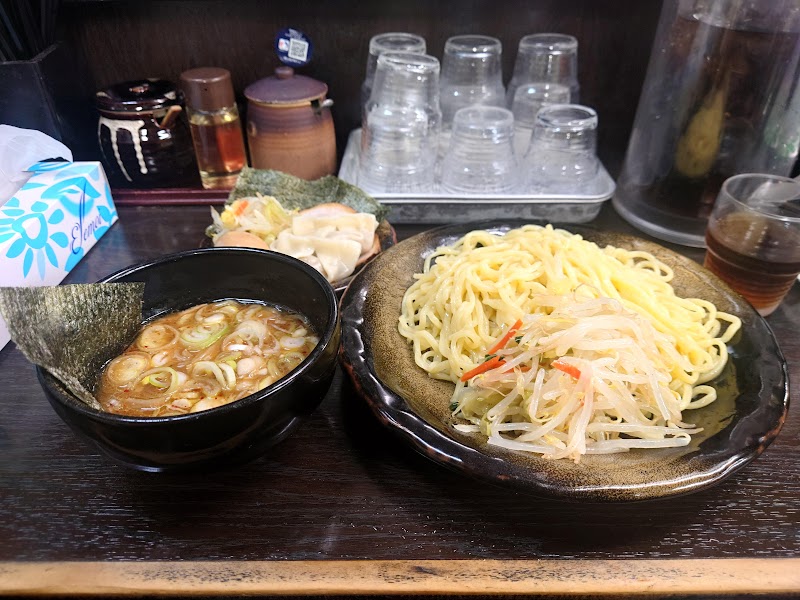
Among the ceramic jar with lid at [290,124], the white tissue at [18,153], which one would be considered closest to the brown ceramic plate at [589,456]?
the ceramic jar with lid at [290,124]

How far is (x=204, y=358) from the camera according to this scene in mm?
1165

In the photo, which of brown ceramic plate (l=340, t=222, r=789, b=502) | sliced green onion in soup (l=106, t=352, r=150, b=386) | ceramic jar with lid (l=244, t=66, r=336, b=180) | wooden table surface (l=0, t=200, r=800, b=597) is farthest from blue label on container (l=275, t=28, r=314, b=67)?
wooden table surface (l=0, t=200, r=800, b=597)

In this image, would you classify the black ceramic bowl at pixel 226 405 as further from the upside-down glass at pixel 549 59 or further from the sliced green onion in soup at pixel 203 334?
the upside-down glass at pixel 549 59

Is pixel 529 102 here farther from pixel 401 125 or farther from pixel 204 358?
pixel 204 358

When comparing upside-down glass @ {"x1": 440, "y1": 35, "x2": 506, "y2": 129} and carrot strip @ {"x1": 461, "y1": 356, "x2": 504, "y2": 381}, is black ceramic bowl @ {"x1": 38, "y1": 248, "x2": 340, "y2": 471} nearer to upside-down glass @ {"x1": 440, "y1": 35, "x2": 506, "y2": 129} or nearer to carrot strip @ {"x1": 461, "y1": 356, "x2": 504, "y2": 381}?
carrot strip @ {"x1": 461, "y1": 356, "x2": 504, "y2": 381}

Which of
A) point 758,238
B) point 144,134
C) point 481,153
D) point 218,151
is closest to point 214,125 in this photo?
point 218,151

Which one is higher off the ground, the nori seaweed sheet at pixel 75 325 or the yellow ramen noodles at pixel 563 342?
the nori seaweed sheet at pixel 75 325

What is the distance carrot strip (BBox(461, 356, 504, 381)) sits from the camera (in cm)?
126

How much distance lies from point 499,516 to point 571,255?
2.58 feet

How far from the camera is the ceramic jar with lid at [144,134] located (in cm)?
210

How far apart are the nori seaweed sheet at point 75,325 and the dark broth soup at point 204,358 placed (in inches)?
1.6

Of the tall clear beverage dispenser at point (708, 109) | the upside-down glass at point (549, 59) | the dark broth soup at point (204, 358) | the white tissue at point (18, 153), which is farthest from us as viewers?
the upside-down glass at point (549, 59)

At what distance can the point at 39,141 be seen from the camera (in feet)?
6.25

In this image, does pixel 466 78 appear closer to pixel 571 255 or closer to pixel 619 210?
pixel 619 210
